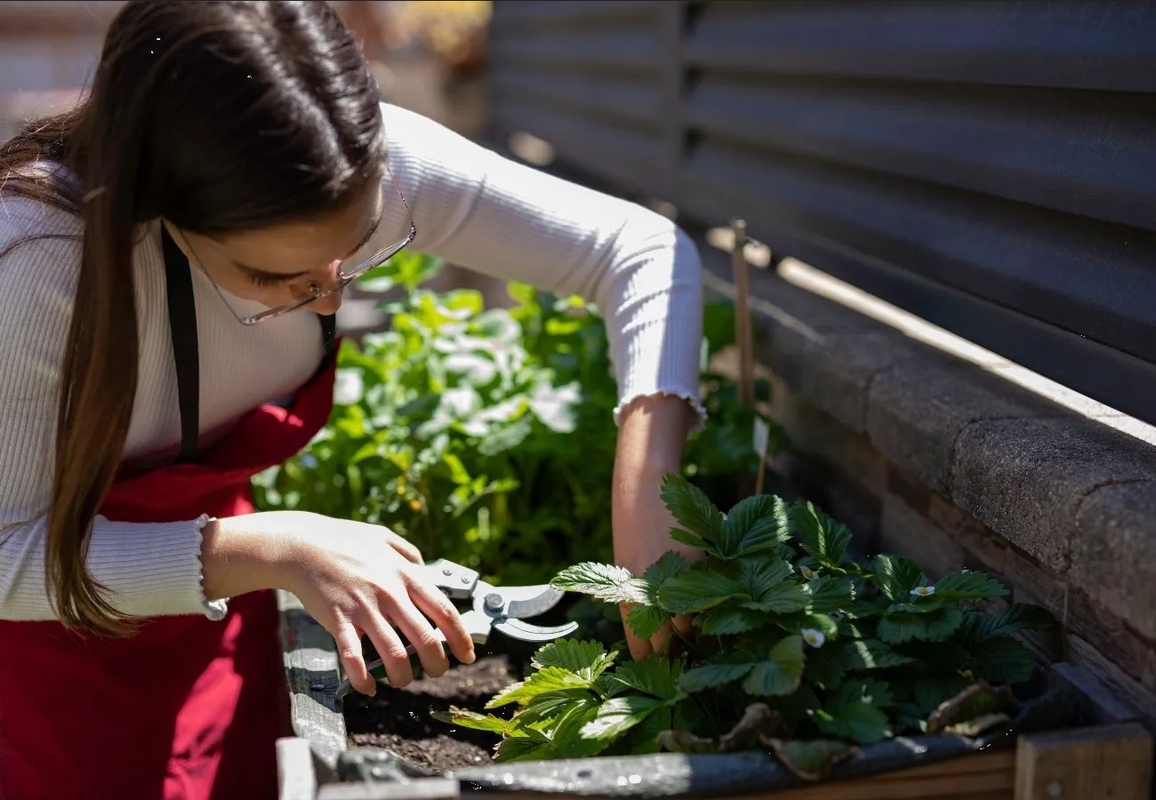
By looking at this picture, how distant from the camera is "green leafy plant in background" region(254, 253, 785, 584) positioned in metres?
2.08

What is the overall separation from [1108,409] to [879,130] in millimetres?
727

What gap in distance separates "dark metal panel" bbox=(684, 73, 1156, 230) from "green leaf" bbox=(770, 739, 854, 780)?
28.7 inches

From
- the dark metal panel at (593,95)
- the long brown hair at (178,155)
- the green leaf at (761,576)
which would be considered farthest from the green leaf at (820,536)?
the dark metal panel at (593,95)

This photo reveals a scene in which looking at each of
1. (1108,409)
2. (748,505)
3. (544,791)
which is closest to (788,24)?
(1108,409)

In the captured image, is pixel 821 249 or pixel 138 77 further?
pixel 821 249

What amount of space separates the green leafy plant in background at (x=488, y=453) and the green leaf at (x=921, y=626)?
73cm

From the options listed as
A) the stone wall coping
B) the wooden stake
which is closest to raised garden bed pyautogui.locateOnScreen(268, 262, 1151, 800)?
the stone wall coping

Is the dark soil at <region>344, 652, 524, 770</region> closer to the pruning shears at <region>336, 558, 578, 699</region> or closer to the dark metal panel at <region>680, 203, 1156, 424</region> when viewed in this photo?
the pruning shears at <region>336, 558, 578, 699</region>

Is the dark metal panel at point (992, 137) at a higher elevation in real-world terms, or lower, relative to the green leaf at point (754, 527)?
higher

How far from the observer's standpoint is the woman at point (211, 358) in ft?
3.89

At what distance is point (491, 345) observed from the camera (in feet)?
8.36

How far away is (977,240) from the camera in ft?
5.96

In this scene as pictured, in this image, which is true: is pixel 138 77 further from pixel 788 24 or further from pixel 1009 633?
pixel 788 24

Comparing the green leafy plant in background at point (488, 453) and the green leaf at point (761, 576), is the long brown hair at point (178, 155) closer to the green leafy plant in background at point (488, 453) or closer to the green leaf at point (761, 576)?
the green leaf at point (761, 576)
